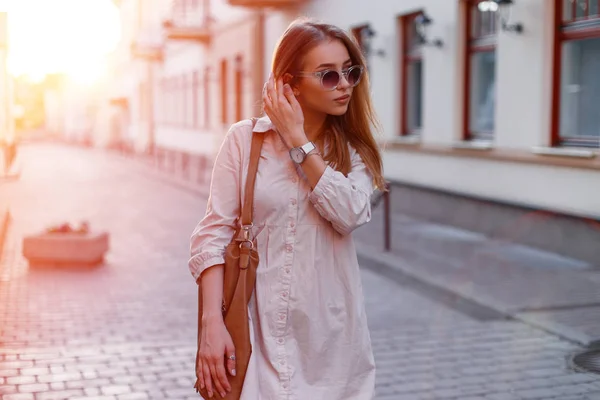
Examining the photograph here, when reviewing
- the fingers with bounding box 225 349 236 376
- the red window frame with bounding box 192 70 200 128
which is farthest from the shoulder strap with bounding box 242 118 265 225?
the red window frame with bounding box 192 70 200 128

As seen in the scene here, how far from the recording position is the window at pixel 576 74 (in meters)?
11.2

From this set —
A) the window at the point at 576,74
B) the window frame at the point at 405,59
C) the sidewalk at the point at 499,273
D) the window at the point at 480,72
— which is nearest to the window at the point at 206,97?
the window frame at the point at 405,59

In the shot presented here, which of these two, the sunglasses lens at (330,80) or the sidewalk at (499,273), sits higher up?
the sunglasses lens at (330,80)

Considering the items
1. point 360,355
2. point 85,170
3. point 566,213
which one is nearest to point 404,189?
point 566,213

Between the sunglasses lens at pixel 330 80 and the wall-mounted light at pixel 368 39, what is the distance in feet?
46.7

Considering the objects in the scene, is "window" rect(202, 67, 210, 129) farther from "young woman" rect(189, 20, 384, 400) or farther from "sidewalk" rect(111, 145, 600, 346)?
"young woman" rect(189, 20, 384, 400)

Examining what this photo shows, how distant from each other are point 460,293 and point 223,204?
603 centimetres

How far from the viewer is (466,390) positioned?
222 inches

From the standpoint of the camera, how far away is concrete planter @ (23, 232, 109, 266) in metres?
10.7

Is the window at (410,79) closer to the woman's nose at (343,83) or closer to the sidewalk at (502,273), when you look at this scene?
the sidewalk at (502,273)

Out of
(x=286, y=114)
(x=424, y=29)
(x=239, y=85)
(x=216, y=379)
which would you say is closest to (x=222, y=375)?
(x=216, y=379)

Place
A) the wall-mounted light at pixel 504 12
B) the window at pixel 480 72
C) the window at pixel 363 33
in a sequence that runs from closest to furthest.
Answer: the wall-mounted light at pixel 504 12, the window at pixel 480 72, the window at pixel 363 33

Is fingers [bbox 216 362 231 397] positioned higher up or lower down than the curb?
higher up

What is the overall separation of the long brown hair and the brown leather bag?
226mm
